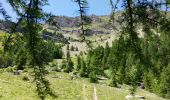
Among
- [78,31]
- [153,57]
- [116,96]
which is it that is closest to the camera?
[78,31]

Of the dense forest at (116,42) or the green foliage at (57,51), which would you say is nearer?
the dense forest at (116,42)

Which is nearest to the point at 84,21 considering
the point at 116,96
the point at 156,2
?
→ the point at 156,2

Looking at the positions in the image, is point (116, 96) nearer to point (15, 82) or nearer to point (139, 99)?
point (139, 99)

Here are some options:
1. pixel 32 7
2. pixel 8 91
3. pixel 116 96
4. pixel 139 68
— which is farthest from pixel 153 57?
pixel 116 96

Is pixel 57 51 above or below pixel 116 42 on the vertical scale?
above

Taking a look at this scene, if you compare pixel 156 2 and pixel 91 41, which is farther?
pixel 156 2

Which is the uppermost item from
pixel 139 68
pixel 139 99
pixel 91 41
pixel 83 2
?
pixel 83 2

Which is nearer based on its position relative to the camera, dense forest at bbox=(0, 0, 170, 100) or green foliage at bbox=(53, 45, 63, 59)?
dense forest at bbox=(0, 0, 170, 100)

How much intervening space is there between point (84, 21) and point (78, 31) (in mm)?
117

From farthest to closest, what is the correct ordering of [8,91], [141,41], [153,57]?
[8,91], [141,41], [153,57]

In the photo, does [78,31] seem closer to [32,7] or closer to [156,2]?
[32,7]

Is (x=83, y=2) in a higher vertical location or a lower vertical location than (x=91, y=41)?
higher

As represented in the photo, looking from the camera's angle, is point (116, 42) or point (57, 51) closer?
point (116, 42)

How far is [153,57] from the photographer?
232 cm
